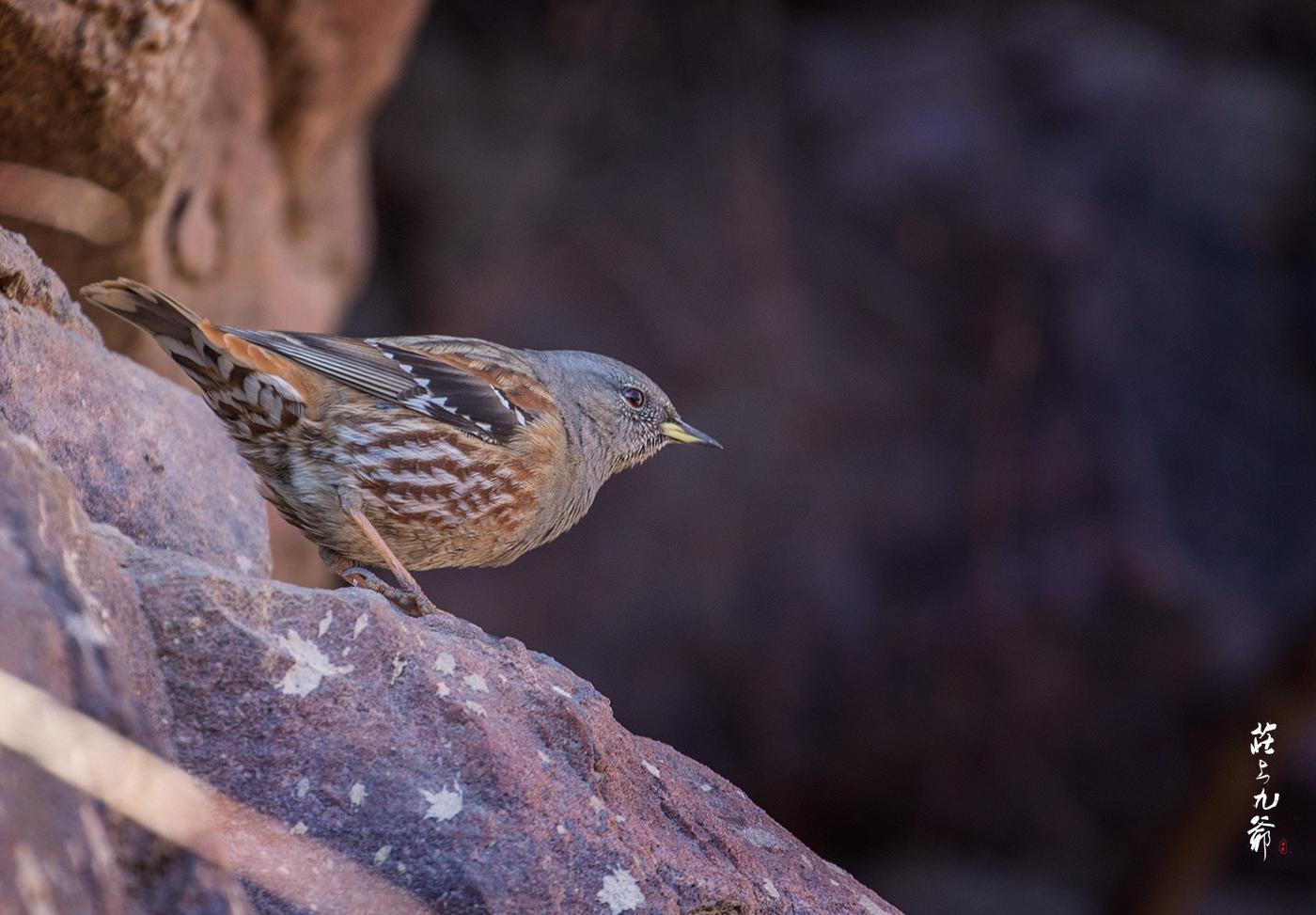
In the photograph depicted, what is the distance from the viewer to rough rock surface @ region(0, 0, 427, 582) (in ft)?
13.3

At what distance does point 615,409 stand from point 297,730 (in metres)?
2.82

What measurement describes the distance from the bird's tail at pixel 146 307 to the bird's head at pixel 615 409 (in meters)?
1.55

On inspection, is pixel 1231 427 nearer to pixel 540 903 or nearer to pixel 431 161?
pixel 431 161

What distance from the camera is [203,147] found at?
A: 570cm

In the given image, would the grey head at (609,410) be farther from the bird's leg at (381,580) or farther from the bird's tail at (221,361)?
the bird's tail at (221,361)

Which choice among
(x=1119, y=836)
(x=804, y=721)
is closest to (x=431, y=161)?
(x=804, y=721)

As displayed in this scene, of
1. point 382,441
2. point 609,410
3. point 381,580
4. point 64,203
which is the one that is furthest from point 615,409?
point 64,203

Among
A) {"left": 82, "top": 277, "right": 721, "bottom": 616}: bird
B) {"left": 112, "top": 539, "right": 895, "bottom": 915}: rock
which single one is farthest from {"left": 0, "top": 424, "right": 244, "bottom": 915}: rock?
{"left": 82, "top": 277, "right": 721, "bottom": 616}: bird

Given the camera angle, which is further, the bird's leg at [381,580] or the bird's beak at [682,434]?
the bird's beak at [682,434]

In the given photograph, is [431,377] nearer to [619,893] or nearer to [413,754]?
[413,754]

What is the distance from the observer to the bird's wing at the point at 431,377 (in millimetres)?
4227

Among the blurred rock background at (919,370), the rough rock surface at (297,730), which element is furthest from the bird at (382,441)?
the blurred rock background at (919,370)

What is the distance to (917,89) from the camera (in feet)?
35.1

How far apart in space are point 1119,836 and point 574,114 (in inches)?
274
